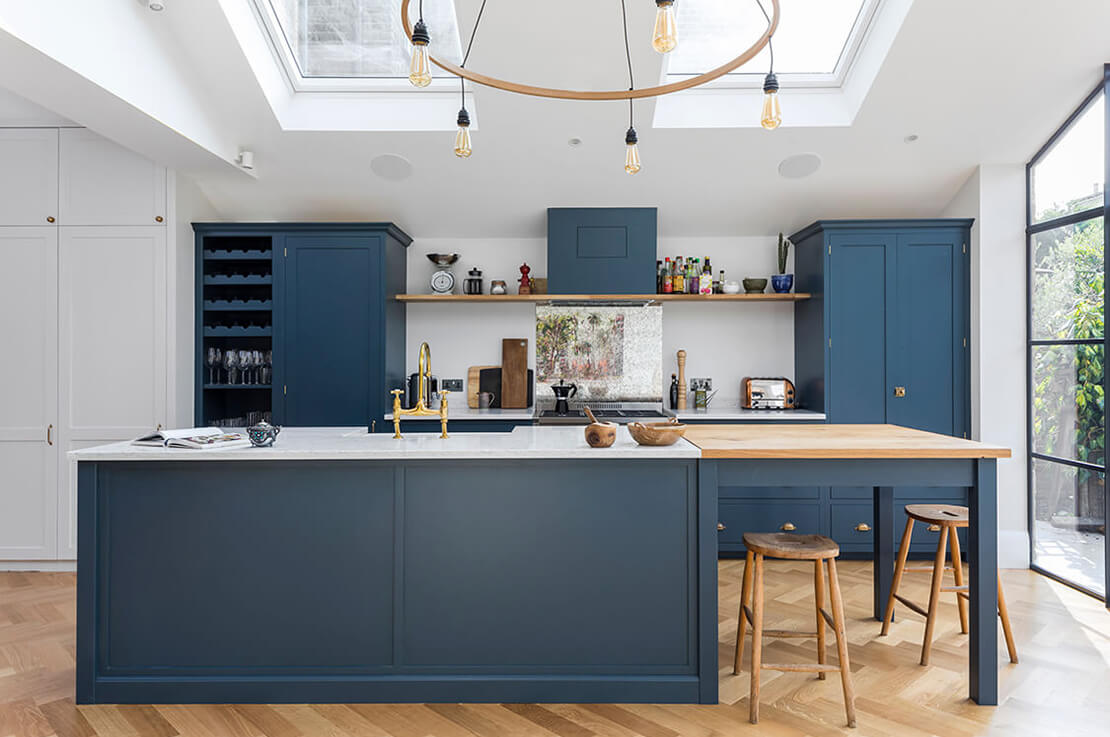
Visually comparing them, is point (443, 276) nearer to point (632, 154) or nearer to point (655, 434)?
point (632, 154)

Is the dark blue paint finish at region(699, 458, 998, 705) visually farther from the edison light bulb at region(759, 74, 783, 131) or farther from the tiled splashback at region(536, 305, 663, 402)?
the tiled splashback at region(536, 305, 663, 402)

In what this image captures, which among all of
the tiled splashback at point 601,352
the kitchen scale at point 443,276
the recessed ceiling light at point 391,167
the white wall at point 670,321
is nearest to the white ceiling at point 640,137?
the recessed ceiling light at point 391,167

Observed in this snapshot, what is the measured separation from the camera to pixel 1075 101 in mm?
3797

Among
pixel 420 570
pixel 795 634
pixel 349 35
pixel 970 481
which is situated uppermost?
pixel 349 35

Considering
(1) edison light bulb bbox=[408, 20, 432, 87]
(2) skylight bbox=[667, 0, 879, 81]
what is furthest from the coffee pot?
(1) edison light bulb bbox=[408, 20, 432, 87]

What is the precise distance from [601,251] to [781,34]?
174 cm

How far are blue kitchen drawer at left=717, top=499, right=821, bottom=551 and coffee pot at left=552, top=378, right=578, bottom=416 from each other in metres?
1.28

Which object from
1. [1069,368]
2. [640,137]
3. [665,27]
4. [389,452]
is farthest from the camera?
[640,137]

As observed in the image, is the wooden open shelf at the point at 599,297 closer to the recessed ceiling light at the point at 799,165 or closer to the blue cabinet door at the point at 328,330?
the blue cabinet door at the point at 328,330

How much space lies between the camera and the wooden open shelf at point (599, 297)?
4.60m

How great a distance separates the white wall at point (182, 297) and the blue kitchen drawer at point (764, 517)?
12.1 ft

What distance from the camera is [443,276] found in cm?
492

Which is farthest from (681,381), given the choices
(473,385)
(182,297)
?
(182,297)

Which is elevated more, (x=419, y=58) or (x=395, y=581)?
(x=419, y=58)
